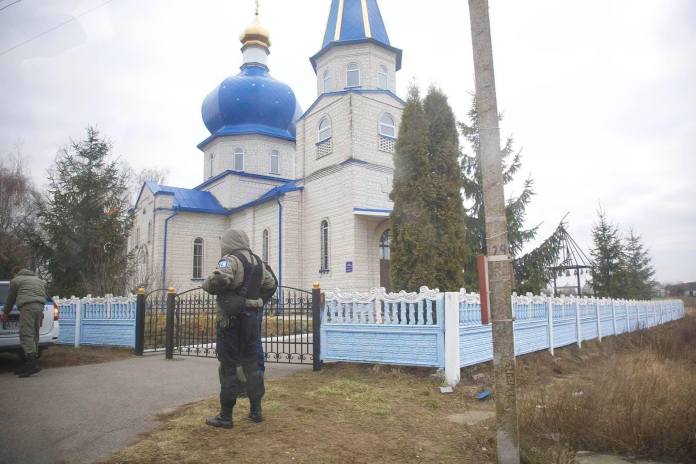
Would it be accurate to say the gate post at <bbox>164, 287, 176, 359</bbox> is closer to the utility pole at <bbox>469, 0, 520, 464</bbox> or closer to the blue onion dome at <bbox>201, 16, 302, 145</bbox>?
the utility pole at <bbox>469, 0, 520, 464</bbox>

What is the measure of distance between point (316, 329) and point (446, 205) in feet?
11.5

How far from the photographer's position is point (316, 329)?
7.59m

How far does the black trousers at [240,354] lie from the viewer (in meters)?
4.49

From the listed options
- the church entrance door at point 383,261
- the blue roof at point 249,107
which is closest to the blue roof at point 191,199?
the blue roof at point 249,107

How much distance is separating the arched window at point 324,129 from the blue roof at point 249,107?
614 centimetres

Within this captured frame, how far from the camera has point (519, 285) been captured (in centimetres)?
1451

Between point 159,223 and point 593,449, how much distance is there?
23.1m

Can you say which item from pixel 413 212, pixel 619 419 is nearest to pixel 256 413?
pixel 619 419

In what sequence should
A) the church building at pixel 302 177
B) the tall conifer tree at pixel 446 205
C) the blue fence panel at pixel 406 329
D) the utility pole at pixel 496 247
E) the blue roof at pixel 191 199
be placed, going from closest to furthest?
the utility pole at pixel 496 247 → the blue fence panel at pixel 406 329 → the tall conifer tree at pixel 446 205 → the church building at pixel 302 177 → the blue roof at pixel 191 199

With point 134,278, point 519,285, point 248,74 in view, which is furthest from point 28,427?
point 248,74

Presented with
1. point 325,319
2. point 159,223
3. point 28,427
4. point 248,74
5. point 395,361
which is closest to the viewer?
point 28,427

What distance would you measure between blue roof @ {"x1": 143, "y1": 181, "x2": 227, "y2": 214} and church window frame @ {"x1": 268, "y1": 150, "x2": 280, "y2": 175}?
140 inches

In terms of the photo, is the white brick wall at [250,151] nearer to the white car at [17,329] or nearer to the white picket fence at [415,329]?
the white car at [17,329]

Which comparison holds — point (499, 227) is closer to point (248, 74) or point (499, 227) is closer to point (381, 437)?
point (381, 437)
